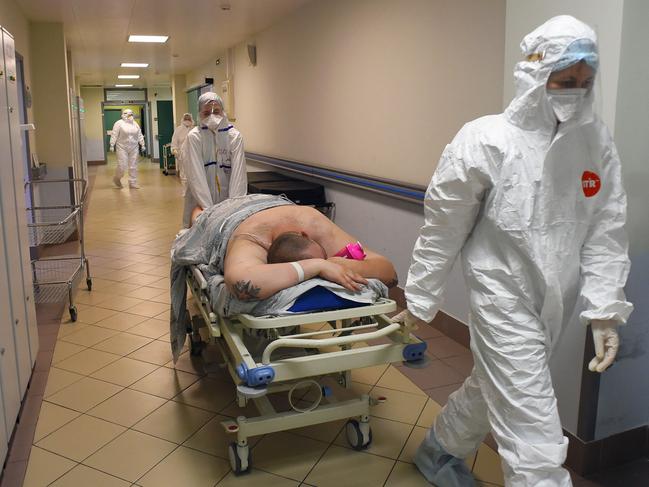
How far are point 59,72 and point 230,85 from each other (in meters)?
3.19

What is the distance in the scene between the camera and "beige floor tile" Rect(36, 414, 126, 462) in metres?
2.55

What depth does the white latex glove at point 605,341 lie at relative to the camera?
1.82 m

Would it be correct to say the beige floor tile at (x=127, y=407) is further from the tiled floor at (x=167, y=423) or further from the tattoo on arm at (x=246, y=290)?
the tattoo on arm at (x=246, y=290)

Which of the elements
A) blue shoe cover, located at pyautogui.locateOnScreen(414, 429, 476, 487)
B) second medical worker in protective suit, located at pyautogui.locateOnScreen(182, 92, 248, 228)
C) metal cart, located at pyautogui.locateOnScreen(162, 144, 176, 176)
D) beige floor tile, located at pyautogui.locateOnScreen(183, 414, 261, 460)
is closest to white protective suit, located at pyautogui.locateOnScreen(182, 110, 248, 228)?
second medical worker in protective suit, located at pyautogui.locateOnScreen(182, 92, 248, 228)

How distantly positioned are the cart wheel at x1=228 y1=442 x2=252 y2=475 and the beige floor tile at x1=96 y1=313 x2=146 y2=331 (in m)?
1.94

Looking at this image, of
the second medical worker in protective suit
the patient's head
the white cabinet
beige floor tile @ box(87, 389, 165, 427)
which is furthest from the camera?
the second medical worker in protective suit

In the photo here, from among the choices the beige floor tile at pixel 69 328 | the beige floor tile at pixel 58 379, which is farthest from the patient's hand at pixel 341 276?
the beige floor tile at pixel 69 328

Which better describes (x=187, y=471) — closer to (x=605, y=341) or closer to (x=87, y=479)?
(x=87, y=479)

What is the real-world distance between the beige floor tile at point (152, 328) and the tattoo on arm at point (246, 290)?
1.83 meters

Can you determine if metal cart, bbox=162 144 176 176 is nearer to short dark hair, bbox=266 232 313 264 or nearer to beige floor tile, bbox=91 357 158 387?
beige floor tile, bbox=91 357 158 387

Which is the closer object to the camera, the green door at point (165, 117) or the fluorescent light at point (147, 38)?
the fluorescent light at point (147, 38)

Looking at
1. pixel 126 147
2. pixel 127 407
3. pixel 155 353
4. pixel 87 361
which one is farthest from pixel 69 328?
pixel 126 147

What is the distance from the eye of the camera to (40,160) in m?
6.93

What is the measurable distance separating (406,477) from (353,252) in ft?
3.15
